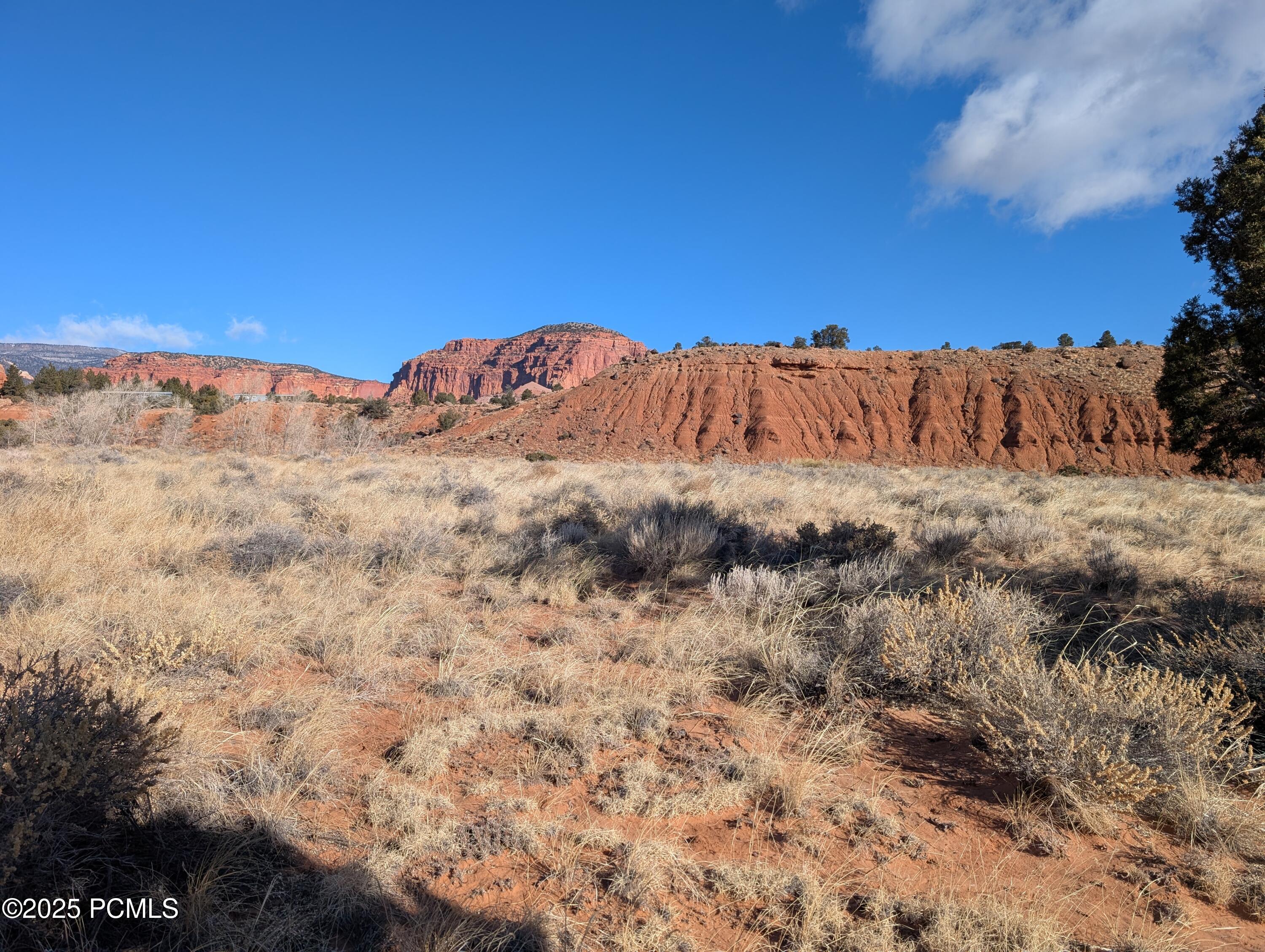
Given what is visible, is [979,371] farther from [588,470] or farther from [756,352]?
[588,470]

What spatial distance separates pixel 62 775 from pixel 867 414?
1690 inches

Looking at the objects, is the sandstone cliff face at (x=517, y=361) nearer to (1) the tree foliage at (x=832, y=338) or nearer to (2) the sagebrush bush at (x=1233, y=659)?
(1) the tree foliage at (x=832, y=338)

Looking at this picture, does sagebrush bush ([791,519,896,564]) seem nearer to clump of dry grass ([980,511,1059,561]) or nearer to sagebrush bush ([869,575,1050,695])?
clump of dry grass ([980,511,1059,561])

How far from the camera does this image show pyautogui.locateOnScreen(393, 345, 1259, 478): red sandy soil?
35.6m

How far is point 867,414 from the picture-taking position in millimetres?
40625

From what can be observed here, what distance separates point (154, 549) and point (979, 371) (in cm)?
4621

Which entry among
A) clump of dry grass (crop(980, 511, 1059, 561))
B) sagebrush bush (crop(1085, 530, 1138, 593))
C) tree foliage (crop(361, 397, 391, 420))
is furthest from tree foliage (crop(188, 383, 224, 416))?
sagebrush bush (crop(1085, 530, 1138, 593))

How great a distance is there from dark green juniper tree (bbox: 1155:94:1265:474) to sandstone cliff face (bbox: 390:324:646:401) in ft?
368

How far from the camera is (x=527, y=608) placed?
528 cm

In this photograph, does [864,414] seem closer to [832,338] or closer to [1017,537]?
[832,338]

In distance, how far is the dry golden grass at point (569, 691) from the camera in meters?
2.13

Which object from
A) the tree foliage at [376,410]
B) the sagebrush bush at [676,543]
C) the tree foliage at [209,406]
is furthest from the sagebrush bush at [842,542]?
the tree foliage at [376,410]

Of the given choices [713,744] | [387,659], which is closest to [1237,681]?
[713,744]

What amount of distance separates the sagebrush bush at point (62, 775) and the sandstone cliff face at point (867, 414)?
33.0 meters
